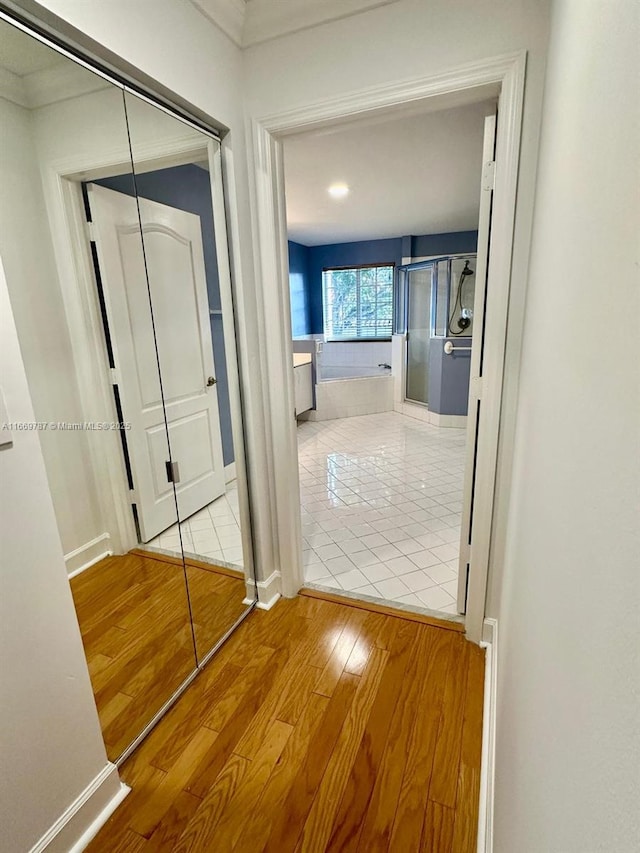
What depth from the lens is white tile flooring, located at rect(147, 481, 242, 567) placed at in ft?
6.02

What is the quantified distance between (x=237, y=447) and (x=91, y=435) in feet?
2.16

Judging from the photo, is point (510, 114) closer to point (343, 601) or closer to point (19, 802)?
point (343, 601)

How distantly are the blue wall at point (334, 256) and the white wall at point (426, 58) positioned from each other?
4.03 meters

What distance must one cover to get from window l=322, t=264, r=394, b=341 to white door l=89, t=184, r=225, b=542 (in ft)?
16.4

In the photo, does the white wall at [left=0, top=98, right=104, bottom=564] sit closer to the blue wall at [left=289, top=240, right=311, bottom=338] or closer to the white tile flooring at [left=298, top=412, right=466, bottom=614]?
the white tile flooring at [left=298, top=412, right=466, bottom=614]

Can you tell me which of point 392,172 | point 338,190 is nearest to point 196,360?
point 392,172

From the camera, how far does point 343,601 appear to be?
204 centimetres

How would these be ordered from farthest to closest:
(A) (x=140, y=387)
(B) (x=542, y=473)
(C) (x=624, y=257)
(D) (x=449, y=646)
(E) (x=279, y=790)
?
1. (D) (x=449, y=646)
2. (A) (x=140, y=387)
3. (E) (x=279, y=790)
4. (B) (x=542, y=473)
5. (C) (x=624, y=257)

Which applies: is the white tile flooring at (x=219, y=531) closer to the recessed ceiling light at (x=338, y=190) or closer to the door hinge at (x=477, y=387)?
the door hinge at (x=477, y=387)

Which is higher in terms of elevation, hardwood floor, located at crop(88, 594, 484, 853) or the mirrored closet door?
the mirrored closet door

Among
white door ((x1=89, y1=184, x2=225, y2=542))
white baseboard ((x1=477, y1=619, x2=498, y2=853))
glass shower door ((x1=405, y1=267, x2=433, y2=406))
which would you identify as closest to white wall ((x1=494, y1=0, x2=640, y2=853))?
white baseboard ((x1=477, y1=619, x2=498, y2=853))

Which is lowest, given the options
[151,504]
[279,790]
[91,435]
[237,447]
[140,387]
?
[279,790]

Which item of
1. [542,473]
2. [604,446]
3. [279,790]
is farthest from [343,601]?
[604,446]

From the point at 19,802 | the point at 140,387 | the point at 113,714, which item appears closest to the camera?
the point at 19,802
